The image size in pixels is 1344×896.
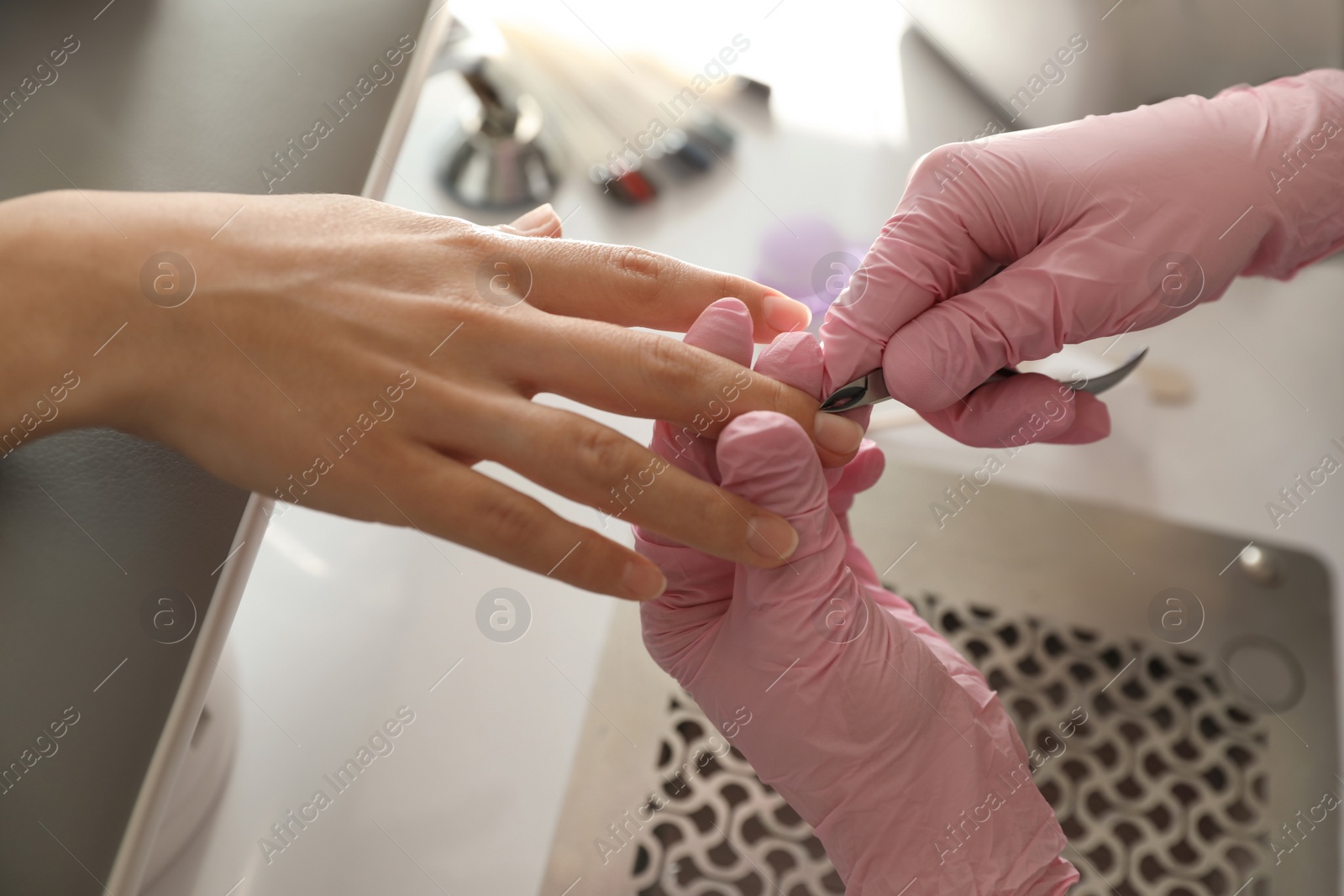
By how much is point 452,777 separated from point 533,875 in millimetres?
124

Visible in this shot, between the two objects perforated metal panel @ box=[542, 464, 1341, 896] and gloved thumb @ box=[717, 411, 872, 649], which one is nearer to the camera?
gloved thumb @ box=[717, 411, 872, 649]

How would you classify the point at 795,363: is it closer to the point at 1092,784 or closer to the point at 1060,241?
the point at 1060,241

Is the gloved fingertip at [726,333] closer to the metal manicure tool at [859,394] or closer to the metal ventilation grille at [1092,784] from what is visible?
the metal manicure tool at [859,394]

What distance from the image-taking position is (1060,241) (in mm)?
648

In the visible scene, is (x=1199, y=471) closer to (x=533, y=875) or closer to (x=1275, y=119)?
(x=1275, y=119)

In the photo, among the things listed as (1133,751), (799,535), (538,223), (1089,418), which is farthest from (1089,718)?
(538,223)

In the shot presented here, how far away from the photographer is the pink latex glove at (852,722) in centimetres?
61

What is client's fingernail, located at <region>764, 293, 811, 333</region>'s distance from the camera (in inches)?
27.2

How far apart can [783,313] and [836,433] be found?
13cm

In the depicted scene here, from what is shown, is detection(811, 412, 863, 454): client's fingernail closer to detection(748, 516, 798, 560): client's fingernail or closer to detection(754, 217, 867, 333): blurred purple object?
detection(748, 516, 798, 560): client's fingernail

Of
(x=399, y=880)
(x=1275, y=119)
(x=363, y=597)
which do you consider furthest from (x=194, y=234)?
(x=1275, y=119)

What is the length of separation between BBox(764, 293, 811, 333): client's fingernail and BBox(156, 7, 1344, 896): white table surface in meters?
0.35

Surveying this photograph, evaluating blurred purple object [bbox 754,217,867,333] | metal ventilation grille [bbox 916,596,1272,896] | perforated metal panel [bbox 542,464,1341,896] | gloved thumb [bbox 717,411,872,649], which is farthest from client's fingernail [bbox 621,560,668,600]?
blurred purple object [bbox 754,217,867,333]

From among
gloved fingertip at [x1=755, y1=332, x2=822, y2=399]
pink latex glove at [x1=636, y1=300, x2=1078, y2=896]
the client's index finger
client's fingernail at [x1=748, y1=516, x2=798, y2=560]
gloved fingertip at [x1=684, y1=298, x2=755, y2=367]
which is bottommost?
pink latex glove at [x1=636, y1=300, x2=1078, y2=896]
